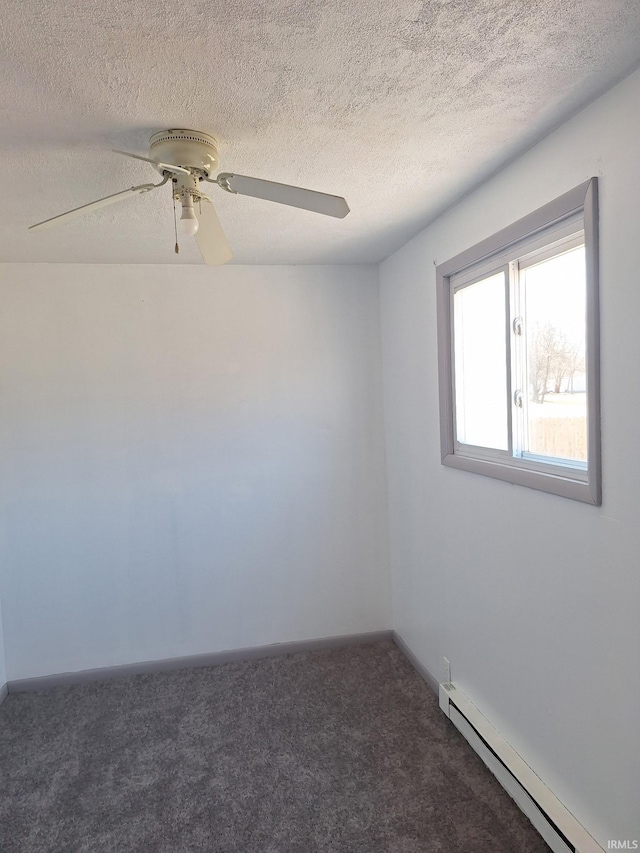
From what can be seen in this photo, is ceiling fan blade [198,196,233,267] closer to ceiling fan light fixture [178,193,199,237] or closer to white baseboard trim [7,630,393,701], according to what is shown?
ceiling fan light fixture [178,193,199,237]

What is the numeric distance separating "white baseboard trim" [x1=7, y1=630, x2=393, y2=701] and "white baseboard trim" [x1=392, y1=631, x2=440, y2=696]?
4.5 inches

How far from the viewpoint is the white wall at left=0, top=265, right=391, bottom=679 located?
293 centimetres

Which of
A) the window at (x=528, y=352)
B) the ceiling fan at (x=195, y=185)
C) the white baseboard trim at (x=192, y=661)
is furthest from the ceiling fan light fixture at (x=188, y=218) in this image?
the white baseboard trim at (x=192, y=661)

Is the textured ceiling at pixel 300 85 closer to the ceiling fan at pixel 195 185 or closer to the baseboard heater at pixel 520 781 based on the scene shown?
the ceiling fan at pixel 195 185

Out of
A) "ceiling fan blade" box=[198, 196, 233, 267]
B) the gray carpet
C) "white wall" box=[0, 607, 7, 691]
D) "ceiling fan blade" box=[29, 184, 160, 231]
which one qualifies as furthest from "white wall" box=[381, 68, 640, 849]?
Result: "white wall" box=[0, 607, 7, 691]

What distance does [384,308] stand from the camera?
3.20 metres

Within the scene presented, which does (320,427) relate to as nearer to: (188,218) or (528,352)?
(528,352)

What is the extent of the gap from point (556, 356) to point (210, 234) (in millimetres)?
1266

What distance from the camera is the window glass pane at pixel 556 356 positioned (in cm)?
169

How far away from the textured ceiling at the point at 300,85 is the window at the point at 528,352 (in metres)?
0.33

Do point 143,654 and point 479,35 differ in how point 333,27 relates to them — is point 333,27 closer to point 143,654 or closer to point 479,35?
point 479,35

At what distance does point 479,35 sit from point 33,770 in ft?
Answer: 10.0

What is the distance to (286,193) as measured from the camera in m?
1.48

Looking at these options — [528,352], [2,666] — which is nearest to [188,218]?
[528,352]
